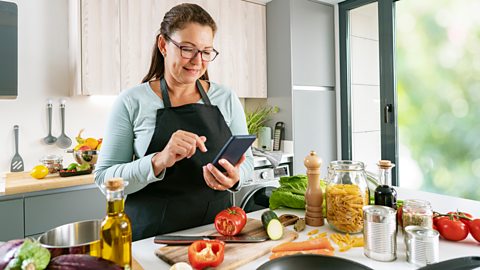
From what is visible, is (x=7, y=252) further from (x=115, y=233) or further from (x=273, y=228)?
(x=273, y=228)

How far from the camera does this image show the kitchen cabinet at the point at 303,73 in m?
3.07

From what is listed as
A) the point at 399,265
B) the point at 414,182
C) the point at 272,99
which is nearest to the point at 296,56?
the point at 272,99

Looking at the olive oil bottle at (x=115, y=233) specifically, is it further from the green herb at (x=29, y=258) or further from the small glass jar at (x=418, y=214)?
the small glass jar at (x=418, y=214)

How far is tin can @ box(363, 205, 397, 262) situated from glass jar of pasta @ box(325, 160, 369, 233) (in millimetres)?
151

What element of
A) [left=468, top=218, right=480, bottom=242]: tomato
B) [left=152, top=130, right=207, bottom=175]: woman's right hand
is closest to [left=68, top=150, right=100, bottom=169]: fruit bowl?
[left=152, top=130, right=207, bottom=175]: woman's right hand

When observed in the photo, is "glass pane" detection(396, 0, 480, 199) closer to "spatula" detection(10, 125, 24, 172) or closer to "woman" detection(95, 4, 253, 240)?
"woman" detection(95, 4, 253, 240)

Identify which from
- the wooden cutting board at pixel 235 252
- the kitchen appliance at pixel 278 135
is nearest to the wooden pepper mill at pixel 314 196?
the wooden cutting board at pixel 235 252

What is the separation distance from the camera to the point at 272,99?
325 cm

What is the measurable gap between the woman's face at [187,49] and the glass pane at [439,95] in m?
2.09

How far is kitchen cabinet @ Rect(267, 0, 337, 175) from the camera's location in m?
3.07

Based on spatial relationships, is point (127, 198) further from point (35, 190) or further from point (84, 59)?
point (84, 59)

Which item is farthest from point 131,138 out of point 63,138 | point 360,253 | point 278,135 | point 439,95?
point 439,95

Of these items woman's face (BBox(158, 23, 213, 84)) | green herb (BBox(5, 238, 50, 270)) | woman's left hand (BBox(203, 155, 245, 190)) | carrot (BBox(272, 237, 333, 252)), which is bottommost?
carrot (BBox(272, 237, 333, 252))

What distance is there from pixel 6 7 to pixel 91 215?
4.59ft
